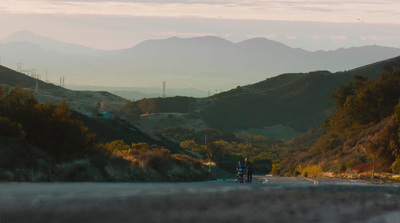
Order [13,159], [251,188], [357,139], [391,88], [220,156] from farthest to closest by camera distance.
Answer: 1. [220,156]
2. [391,88]
3. [357,139]
4. [13,159]
5. [251,188]

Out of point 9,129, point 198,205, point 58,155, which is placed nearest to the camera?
point 198,205

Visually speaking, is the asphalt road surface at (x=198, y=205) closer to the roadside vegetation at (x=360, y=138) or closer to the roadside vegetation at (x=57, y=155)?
the roadside vegetation at (x=57, y=155)

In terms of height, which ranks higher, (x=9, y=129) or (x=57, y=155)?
(x=9, y=129)

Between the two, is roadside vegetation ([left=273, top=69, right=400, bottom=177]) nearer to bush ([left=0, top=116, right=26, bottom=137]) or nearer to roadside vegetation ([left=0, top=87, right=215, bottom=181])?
roadside vegetation ([left=0, top=87, right=215, bottom=181])

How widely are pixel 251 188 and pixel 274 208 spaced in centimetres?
53

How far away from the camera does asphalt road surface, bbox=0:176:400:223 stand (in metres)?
3.76

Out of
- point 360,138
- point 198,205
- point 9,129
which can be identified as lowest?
point 198,205

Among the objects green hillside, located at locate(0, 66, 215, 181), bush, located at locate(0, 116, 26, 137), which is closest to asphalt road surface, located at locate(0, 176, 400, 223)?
green hillside, located at locate(0, 66, 215, 181)

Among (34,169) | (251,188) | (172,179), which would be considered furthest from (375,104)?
(251,188)

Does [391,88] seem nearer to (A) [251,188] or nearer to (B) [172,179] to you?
(B) [172,179]

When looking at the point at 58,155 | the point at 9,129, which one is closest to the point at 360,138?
the point at 58,155

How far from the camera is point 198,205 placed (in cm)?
429

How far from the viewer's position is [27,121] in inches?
1145

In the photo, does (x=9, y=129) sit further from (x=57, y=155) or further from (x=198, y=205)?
(x=198, y=205)
